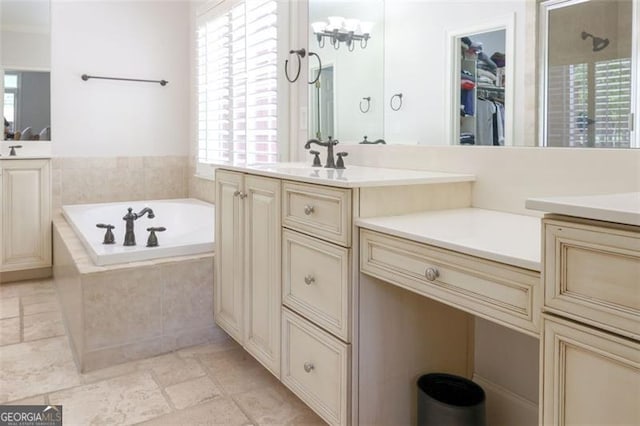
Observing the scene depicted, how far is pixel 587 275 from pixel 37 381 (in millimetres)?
2236

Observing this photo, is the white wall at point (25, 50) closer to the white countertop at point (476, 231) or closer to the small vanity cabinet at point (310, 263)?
the small vanity cabinet at point (310, 263)

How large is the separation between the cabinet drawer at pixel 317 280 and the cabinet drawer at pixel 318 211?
3 centimetres

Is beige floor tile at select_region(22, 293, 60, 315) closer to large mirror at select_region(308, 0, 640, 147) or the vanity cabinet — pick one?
the vanity cabinet

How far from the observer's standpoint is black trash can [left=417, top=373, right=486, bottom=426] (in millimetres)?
1606

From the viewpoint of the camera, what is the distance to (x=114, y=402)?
2.11m

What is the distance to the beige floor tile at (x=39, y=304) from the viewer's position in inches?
127

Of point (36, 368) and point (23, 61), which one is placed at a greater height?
point (23, 61)

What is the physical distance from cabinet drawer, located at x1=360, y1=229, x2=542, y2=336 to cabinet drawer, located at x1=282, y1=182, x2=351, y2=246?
0.08 meters

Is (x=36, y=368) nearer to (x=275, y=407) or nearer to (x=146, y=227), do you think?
(x=275, y=407)

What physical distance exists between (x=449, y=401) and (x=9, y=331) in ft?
7.78

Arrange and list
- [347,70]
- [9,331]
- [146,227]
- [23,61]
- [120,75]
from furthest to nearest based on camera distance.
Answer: [120,75], [23,61], [146,227], [9,331], [347,70]

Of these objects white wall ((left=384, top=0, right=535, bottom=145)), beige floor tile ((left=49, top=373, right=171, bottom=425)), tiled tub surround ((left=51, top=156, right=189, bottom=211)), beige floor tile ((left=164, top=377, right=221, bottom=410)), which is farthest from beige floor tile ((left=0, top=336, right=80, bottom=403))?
white wall ((left=384, top=0, right=535, bottom=145))

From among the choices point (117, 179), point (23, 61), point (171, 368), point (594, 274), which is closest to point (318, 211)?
point (594, 274)

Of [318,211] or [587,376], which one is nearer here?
[587,376]
